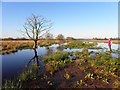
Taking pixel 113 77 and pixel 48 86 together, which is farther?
pixel 113 77

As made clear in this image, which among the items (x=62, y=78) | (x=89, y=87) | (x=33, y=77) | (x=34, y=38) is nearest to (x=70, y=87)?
(x=89, y=87)

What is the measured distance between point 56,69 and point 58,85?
345cm

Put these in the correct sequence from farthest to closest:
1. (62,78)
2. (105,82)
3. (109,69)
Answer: (109,69)
(62,78)
(105,82)

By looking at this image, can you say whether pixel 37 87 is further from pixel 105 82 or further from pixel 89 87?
pixel 105 82

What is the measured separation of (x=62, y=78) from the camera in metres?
10.4

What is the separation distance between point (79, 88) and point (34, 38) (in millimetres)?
27513

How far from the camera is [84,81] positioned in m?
9.73

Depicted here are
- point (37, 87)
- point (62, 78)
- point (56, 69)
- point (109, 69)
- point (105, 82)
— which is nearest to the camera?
point (37, 87)

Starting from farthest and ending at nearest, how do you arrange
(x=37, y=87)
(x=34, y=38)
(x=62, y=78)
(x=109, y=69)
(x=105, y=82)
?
(x=34, y=38) < (x=109, y=69) < (x=62, y=78) < (x=105, y=82) < (x=37, y=87)

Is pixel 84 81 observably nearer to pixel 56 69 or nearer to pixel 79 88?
pixel 79 88

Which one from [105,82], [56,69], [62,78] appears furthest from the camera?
[56,69]

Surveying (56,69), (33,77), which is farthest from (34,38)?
(33,77)

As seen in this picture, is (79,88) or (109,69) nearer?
(79,88)

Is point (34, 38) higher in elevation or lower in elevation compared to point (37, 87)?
higher
